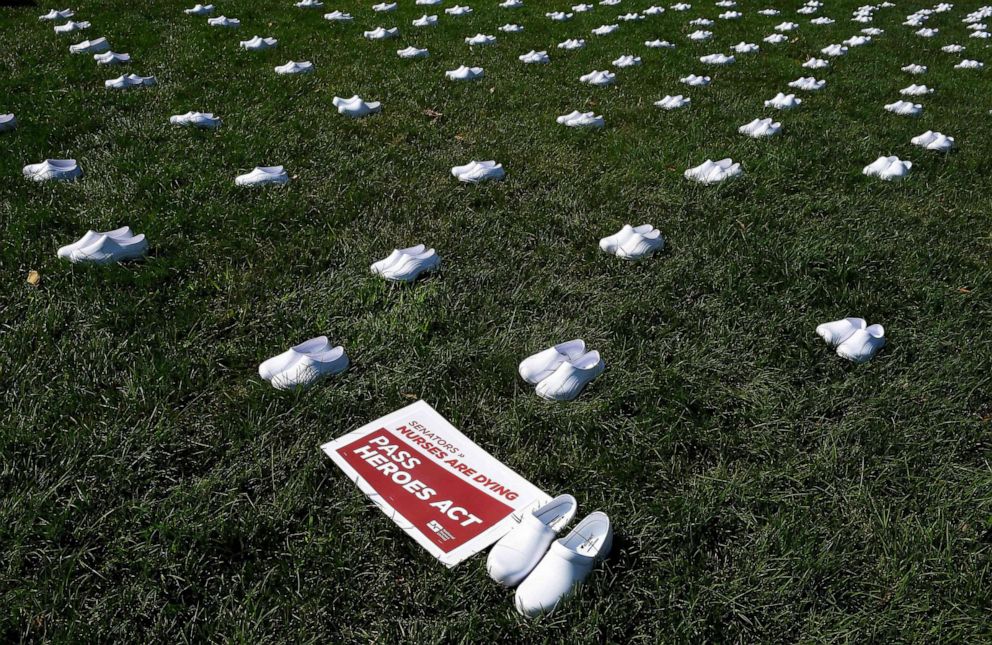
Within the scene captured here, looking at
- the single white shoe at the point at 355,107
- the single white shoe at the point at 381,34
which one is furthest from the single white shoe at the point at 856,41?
the single white shoe at the point at 355,107

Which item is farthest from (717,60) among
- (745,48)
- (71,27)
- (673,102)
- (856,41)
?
(71,27)

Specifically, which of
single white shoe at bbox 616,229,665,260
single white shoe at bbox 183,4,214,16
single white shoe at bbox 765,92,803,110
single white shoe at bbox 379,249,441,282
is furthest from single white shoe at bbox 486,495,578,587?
single white shoe at bbox 183,4,214,16

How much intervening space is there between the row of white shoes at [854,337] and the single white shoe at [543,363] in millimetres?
1050

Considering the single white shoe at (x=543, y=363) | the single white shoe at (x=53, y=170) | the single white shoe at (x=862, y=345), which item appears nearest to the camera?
the single white shoe at (x=543, y=363)

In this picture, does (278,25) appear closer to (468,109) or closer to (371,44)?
(371,44)

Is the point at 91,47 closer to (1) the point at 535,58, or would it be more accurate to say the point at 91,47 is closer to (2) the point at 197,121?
(2) the point at 197,121

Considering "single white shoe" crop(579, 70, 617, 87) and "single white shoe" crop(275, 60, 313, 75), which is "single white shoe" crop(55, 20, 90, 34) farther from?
"single white shoe" crop(579, 70, 617, 87)

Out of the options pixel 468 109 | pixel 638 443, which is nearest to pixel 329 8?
pixel 468 109

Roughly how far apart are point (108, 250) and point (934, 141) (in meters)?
5.33

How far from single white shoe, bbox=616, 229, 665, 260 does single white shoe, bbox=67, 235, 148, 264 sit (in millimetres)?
2295

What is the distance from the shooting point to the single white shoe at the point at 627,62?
22.1 feet

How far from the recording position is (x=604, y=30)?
8094 mm

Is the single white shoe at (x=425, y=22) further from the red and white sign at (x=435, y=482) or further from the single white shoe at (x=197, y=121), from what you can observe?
the red and white sign at (x=435, y=482)

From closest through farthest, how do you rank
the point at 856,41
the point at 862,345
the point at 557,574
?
the point at 557,574, the point at 862,345, the point at 856,41
